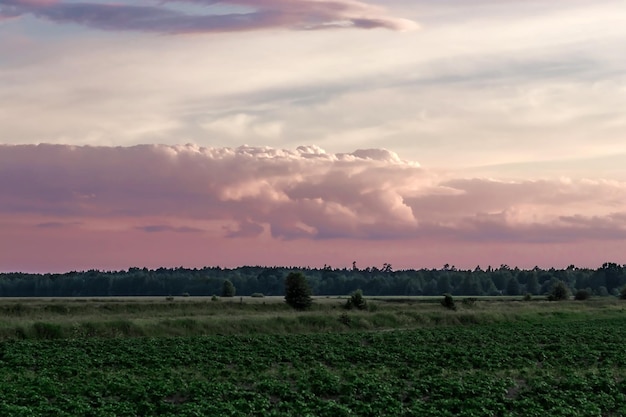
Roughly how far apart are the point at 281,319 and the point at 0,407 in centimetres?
4216

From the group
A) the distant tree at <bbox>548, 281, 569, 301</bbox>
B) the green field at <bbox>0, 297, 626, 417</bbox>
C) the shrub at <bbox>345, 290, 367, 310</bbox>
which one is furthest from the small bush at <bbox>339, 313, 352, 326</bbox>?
the distant tree at <bbox>548, 281, 569, 301</bbox>

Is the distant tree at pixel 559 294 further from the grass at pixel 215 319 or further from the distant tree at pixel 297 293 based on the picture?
the distant tree at pixel 297 293

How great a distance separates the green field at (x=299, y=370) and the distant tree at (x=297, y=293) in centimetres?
2094

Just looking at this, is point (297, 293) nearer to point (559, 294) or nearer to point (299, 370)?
point (299, 370)

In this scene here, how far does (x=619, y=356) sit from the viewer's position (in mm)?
47188

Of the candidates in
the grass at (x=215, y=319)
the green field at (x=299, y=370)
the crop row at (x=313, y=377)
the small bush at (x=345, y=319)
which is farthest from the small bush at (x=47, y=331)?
the small bush at (x=345, y=319)

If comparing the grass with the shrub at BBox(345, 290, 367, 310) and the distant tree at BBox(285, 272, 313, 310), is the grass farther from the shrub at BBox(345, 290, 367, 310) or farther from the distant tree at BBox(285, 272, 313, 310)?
the distant tree at BBox(285, 272, 313, 310)

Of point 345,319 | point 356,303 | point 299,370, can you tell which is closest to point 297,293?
point 356,303

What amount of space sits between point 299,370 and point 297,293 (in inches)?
2118

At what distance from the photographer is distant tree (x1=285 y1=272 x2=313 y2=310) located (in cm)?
9306

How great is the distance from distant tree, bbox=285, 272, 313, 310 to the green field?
2094 cm

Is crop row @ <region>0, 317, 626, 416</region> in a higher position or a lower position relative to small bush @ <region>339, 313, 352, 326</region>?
lower

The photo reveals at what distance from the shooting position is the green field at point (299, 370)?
29.9 m

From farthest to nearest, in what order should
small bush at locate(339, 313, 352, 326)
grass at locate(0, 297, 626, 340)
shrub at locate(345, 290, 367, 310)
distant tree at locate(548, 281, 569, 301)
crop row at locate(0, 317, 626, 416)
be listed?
distant tree at locate(548, 281, 569, 301)
shrub at locate(345, 290, 367, 310)
small bush at locate(339, 313, 352, 326)
grass at locate(0, 297, 626, 340)
crop row at locate(0, 317, 626, 416)
